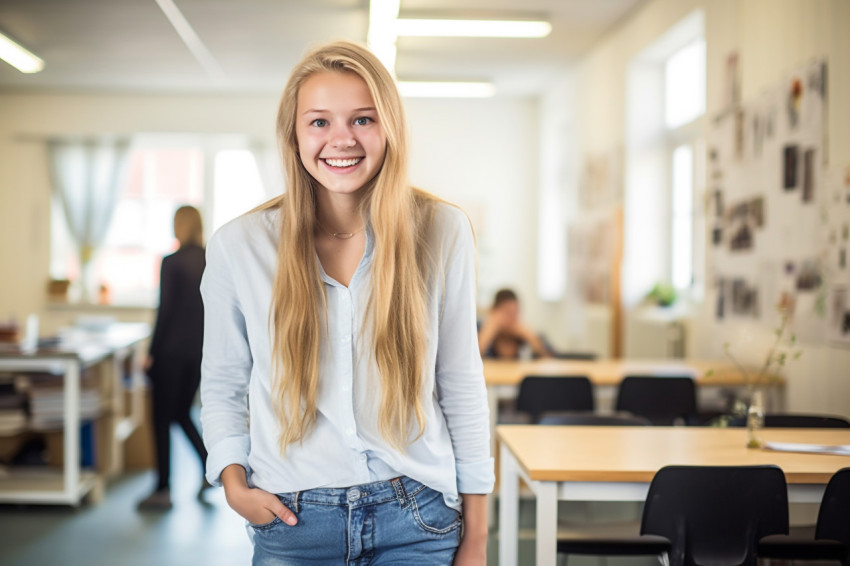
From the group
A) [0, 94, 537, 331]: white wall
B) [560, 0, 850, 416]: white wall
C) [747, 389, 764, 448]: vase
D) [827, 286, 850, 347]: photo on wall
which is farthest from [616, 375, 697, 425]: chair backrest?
[0, 94, 537, 331]: white wall

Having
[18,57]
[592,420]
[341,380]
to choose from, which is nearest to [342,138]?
[341,380]

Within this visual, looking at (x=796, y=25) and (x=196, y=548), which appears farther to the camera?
(x=796, y=25)

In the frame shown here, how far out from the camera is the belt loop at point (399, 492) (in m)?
1.29

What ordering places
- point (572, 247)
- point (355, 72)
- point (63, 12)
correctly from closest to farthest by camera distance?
point (355, 72) → point (63, 12) → point (572, 247)

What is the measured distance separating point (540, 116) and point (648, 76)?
332 centimetres

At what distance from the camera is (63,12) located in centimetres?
686

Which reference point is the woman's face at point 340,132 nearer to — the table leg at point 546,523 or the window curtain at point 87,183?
the table leg at point 546,523

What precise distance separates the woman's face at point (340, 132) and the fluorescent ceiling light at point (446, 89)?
24.4ft

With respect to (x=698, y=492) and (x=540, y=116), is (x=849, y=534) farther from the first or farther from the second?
(x=540, y=116)

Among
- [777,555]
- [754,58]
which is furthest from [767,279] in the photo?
[777,555]

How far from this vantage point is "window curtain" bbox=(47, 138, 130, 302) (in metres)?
9.97

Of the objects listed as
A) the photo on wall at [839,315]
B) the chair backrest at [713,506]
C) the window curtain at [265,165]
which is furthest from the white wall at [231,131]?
the chair backrest at [713,506]

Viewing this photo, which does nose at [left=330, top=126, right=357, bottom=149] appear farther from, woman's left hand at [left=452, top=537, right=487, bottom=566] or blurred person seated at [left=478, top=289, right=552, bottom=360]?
blurred person seated at [left=478, top=289, right=552, bottom=360]

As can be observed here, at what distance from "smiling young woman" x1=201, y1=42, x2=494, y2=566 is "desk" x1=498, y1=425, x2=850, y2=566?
3.16 ft
